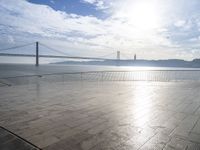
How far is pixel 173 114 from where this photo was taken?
333 cm

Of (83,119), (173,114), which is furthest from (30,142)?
(173,114)

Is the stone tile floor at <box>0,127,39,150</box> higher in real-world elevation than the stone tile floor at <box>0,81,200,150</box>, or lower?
lower

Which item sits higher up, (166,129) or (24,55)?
(24,55)

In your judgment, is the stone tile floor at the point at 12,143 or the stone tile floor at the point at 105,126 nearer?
the stone tile floor at the point at 12,143

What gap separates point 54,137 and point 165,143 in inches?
56.4

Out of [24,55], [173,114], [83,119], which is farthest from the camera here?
[24,55]

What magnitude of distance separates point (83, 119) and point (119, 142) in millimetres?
1022

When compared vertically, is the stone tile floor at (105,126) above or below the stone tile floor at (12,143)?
above

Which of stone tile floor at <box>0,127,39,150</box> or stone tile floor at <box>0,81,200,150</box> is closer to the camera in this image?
stone tile floor at <box>0,127,39,150</box>

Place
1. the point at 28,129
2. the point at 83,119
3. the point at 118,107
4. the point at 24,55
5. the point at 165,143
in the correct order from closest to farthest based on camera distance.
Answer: the point at 165,143
the point at 28,129
the point at 83,119
the point at 118,107
the point at 24,55

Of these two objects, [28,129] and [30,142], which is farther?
[28,129]

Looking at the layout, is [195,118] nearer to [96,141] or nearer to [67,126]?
[96,141]

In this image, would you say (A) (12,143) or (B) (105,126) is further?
(B) (105,126)

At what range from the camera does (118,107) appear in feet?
12.7
